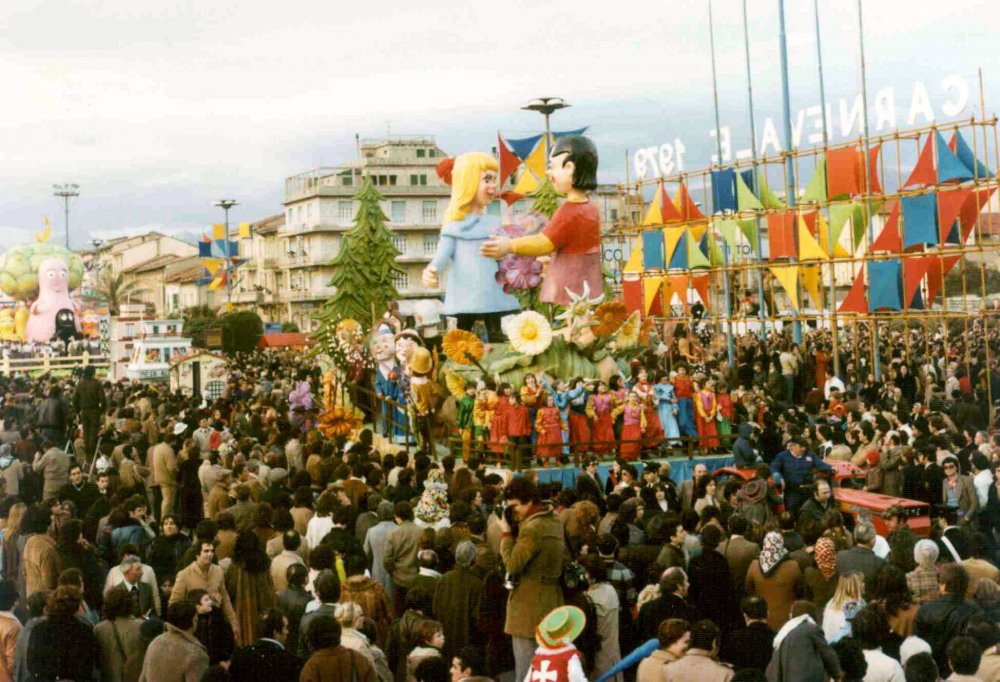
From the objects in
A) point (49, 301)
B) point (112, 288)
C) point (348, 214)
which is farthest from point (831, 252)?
point (112, 288)

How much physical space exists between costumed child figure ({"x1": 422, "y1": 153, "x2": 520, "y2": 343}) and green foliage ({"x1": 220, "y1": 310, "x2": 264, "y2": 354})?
76.6 feet

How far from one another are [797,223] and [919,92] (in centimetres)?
466

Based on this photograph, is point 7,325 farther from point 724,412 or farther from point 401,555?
point 401,555

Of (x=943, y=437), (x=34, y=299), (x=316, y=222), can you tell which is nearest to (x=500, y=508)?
(x=943, y=437)

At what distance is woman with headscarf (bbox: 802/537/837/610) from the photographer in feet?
30.7

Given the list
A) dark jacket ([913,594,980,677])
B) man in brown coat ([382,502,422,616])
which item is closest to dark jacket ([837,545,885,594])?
dark jacket ([913,594,980,677])

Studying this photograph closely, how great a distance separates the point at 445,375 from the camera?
21547 mm

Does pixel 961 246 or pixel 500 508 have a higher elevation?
pixel 961 246

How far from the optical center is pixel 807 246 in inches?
1225

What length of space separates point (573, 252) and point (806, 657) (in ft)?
47.0

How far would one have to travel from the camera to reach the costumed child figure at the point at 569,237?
20.6 m

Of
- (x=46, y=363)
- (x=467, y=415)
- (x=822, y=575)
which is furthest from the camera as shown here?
(x=46, y=363)

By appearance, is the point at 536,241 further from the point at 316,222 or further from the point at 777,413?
the point at 316,222

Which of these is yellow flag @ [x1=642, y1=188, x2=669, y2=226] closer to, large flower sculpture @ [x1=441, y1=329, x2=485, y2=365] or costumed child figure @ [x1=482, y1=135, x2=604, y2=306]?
costumed child figure @ [x1=482, y1=135, x2=604, y2=306]
